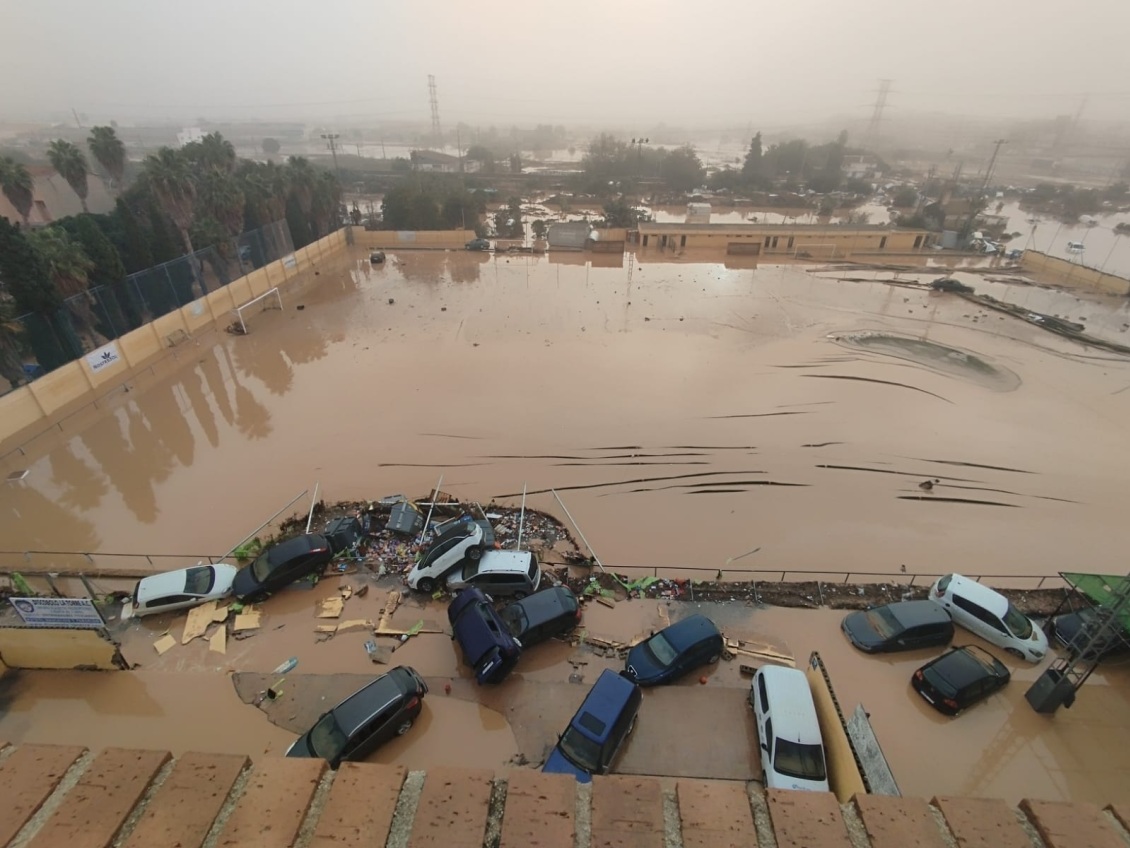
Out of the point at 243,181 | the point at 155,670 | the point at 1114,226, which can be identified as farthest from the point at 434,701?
the point at 1114,226

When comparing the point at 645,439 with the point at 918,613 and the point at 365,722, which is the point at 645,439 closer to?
the point at 918,613

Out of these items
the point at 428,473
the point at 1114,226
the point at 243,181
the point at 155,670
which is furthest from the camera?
the point at 1114,226

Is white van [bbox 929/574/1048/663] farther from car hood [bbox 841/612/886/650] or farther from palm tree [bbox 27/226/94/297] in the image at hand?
palm tree [bbox 27/226/94/297]

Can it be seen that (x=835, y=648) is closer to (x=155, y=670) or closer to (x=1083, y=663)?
(x=1083, y=663)

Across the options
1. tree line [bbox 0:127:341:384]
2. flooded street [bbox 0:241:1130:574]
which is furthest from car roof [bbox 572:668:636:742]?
tree line [bbox 0:127:341:384]

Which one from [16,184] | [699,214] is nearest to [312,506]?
[16,184]

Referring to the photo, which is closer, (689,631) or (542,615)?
(689,631)

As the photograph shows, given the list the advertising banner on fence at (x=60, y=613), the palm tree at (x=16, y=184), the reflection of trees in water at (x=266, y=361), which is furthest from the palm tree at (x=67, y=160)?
the advertising banner on fence at (x=60, y=613)
